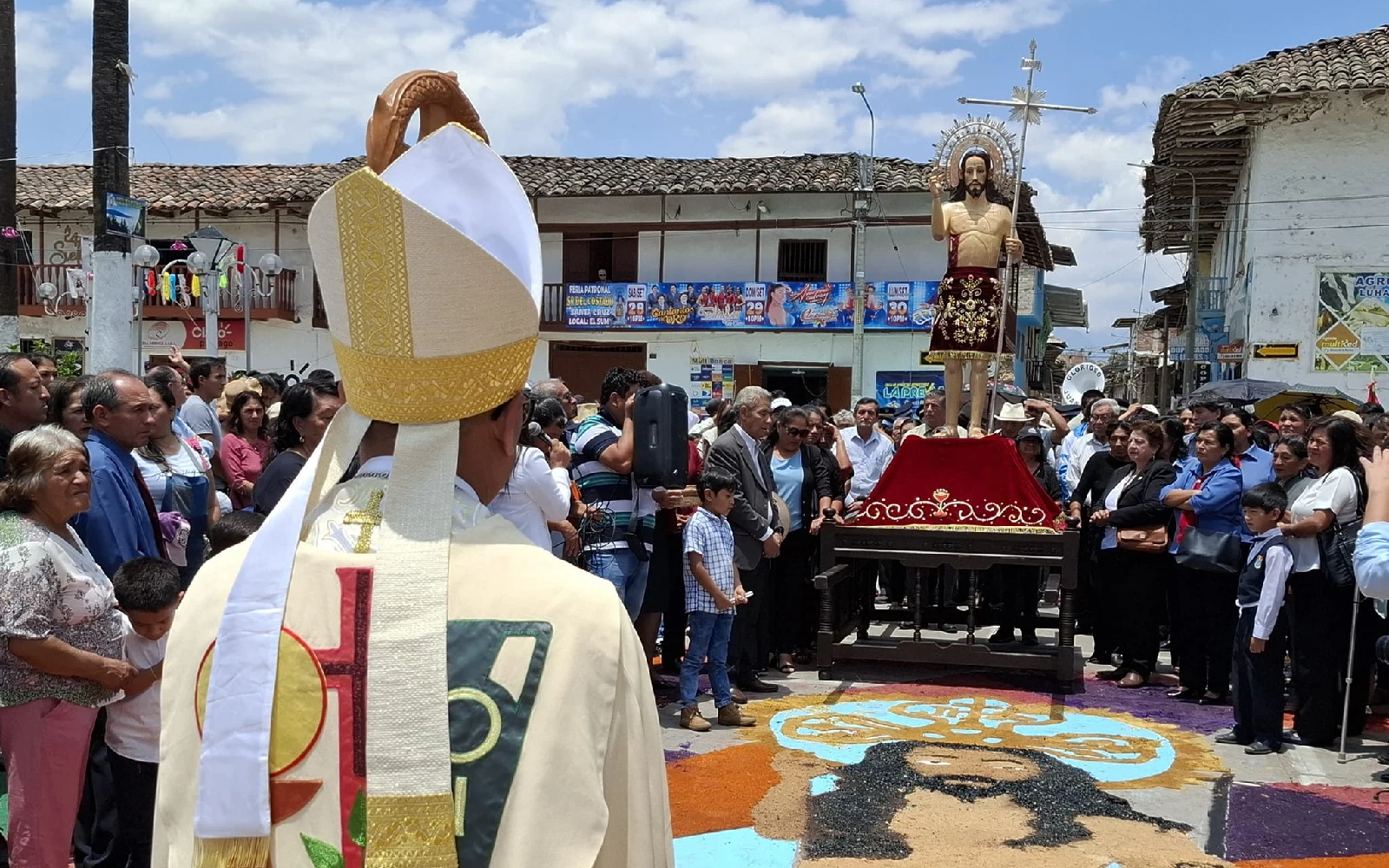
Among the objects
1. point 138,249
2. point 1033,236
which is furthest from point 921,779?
point 1033,236

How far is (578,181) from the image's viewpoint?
1025 inches

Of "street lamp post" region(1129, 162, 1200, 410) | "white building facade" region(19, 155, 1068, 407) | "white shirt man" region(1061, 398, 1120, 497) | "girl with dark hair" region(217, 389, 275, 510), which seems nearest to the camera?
"girl with dark hair" region(217, 389, 275, 510)

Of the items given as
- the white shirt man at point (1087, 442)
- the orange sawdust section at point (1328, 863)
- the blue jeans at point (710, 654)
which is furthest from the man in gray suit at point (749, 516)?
the white shirt man at point (1087, 442)

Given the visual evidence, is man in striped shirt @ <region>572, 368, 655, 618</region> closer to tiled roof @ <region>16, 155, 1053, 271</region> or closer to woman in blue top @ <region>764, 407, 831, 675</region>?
woman in blue top @ <region>764, 407, 831, 675</region>

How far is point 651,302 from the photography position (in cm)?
2606

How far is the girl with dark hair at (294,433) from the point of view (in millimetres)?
4926

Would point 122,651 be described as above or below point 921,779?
above

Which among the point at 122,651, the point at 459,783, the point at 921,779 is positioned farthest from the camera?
the point at 921,779

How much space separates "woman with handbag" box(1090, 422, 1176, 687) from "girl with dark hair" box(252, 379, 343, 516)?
198 inches

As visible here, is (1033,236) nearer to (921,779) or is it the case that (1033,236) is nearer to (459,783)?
(921,779)

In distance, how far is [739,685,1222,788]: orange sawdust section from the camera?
573cm

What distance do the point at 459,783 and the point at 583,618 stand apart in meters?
0.25

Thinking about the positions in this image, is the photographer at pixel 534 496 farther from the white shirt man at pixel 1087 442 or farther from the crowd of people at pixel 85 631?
the white shirt man at pixel 1087 442

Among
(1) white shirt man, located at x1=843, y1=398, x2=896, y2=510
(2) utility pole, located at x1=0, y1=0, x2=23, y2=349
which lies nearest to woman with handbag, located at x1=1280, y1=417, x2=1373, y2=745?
(1) white shirt man, located at x1=843, y1=398, x2=896, y2=510
